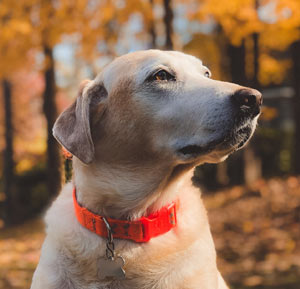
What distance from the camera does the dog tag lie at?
237 cm

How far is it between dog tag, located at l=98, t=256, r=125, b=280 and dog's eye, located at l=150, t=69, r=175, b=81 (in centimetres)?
107

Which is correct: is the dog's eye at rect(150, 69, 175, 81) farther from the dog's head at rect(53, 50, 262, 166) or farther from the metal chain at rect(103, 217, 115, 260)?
the metal chain at rect(103, 217, 115, 260)

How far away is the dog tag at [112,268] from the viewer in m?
2.37

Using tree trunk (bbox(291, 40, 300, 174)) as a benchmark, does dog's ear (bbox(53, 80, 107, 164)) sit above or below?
above

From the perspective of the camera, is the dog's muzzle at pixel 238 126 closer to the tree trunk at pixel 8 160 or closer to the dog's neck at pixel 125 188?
the dog's neck at pixel 125 188

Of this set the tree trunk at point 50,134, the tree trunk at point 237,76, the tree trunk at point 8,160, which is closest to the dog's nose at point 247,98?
the tree trunk at point 50,134

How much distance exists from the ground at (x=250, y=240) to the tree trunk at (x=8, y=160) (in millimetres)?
2009

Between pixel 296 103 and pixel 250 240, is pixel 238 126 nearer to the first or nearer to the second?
pixel 250 240

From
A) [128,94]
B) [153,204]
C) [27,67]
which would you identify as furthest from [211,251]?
[27,67]

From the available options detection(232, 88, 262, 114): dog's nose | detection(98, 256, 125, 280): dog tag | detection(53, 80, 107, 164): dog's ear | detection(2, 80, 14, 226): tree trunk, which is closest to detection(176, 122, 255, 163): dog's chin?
detection(232, 88, 262, 114): dog's nose

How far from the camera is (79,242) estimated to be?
251 centimetres

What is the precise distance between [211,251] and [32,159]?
1386 cm

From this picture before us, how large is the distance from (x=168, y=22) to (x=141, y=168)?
18.4 feet

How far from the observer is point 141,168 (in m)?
2.62
